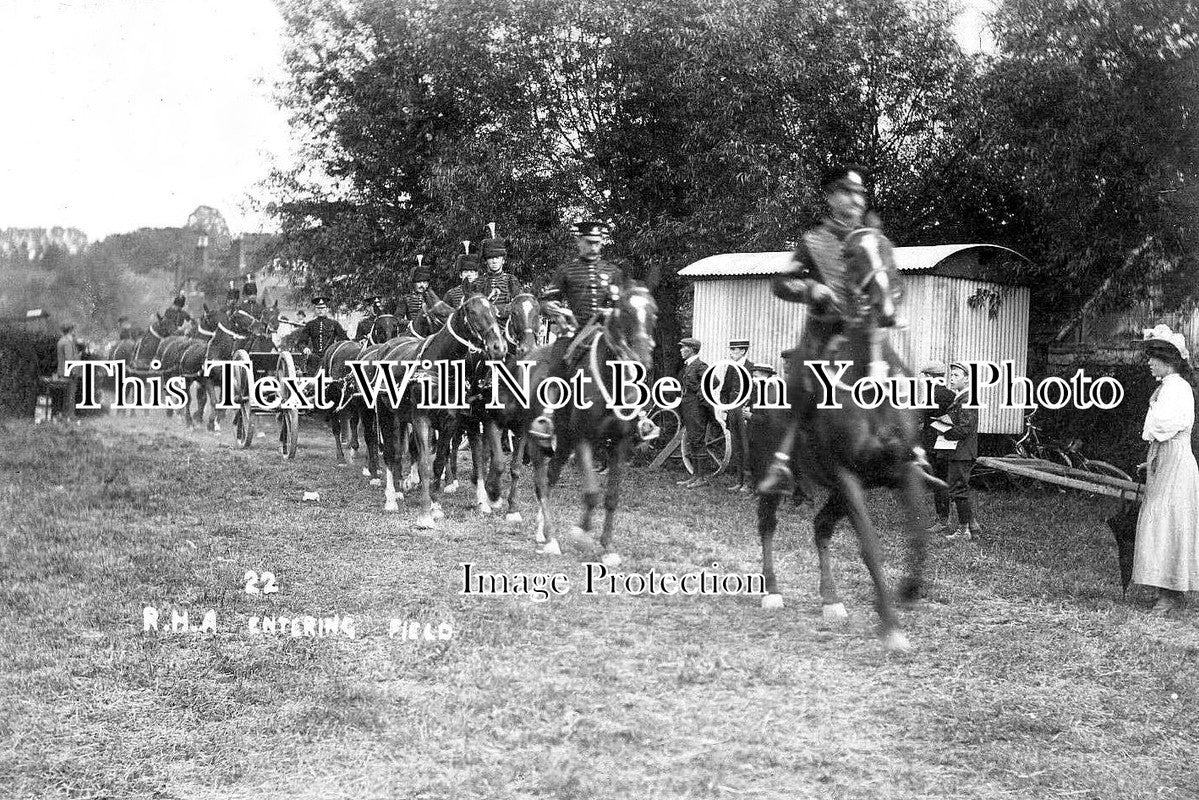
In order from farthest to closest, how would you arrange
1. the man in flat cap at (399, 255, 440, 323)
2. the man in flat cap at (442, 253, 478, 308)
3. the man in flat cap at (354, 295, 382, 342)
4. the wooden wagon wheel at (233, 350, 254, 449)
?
1. the man in flat cap at (354, 295, 382, 342)
2. the man in flat cap at (399, 255, 440, 323)
3. the man in flat cap at (442, 253, 478, 308)
4. the wooden wagon wheel at (233, 350, 254, 449)

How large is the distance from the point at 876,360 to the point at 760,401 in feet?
3.53

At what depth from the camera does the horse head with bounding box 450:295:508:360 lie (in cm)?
814

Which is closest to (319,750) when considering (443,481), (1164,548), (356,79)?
(356,79)

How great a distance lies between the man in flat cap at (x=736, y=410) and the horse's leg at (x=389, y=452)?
155 inches

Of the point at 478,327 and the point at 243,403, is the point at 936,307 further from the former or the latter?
the point at 243,403

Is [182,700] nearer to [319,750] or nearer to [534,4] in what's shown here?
[319,750]

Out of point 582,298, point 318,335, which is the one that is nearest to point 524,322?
point 582,298

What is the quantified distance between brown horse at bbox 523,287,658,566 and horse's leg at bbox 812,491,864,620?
124 centimetres

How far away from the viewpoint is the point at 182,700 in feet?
17.3

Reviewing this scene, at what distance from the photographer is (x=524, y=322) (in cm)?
813

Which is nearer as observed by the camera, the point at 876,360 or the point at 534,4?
the point at 876,360

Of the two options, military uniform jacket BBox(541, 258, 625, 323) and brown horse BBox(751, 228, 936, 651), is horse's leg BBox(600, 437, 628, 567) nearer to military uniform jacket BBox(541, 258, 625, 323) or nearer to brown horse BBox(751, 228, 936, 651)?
military uniform jacket BBox(541, 258, 625, 323)

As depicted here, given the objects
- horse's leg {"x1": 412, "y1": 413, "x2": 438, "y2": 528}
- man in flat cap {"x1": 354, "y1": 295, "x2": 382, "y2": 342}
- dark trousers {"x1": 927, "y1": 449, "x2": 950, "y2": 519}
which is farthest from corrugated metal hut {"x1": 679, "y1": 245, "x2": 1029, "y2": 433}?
horse's leg {"x1": 412, "y1": 413, "x2": 438, "y2": 528}

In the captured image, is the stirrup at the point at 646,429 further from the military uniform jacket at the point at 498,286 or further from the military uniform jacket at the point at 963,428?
the military uniform jacket at the point at 963,428
